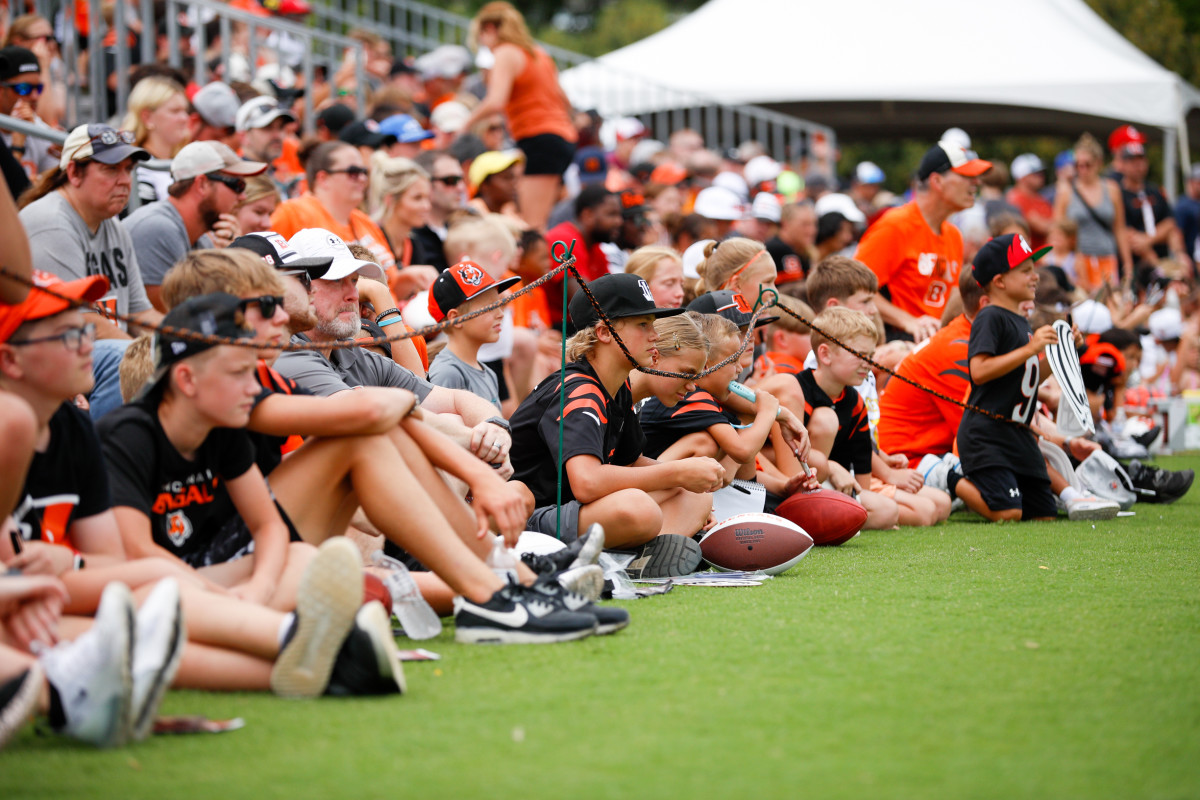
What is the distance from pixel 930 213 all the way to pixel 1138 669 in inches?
243

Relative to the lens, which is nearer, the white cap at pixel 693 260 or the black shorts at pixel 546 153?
the white cap at pixel 693 260

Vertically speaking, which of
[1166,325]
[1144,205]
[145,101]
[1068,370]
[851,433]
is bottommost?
[1166,325]

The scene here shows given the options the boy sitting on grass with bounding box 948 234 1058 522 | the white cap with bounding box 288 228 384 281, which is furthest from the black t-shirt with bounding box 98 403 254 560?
the boy sitting on grass with bounding box 948 234 1058 522

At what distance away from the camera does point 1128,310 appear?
1124 centimetres

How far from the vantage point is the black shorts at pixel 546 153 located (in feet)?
35.6

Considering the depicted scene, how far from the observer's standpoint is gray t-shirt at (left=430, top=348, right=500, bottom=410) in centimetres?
591

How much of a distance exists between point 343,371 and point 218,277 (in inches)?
42.7

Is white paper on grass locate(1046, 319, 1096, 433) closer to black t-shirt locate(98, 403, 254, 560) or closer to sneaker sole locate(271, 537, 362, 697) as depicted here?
black t-shirt locate(98, 403, 254, 560)

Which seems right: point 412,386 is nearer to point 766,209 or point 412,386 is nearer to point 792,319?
point 792,319

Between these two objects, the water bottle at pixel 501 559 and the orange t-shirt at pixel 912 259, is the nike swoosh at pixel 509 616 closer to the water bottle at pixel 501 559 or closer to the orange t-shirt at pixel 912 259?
the water bottle at pixel 501 559

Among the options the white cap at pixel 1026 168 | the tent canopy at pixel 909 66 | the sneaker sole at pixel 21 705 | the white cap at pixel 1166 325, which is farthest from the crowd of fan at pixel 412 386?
the tent canopy at pixel 909 66

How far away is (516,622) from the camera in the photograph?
3818 mm

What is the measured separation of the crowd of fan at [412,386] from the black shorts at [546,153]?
0.03m

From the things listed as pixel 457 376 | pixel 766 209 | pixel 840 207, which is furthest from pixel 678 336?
pixel 840 207
